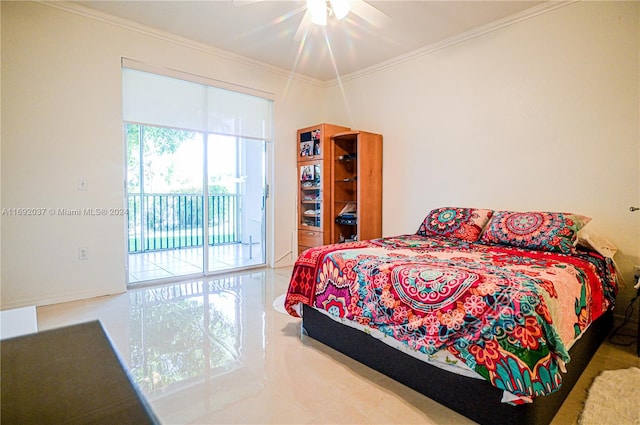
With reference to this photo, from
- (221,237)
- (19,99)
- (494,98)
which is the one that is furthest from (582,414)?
(221,237)

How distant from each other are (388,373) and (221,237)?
14.9 feet

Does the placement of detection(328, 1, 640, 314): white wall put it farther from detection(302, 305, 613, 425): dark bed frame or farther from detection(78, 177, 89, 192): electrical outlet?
detection(78, 177, 89, 192): electrical outlet

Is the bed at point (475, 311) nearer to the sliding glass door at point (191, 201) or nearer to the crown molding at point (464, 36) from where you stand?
the crown molding at point (464, 36)

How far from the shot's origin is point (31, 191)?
3139 millimetres

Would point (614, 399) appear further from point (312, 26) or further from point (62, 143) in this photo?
point (62, 143)

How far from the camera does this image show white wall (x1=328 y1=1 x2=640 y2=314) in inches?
109

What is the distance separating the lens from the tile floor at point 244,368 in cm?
167

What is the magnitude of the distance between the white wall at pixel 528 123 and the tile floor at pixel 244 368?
1.28m

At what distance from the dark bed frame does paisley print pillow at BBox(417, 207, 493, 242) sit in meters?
1.11

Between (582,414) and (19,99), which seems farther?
(19,99)

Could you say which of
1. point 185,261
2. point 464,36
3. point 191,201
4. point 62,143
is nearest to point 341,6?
point 464,36

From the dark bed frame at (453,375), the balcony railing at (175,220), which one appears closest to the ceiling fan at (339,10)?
the dark bed frame at (453,375)

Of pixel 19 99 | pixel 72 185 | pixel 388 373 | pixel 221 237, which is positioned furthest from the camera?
pixel 221 237

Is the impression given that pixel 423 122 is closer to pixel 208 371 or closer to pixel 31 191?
pixel 208 371
